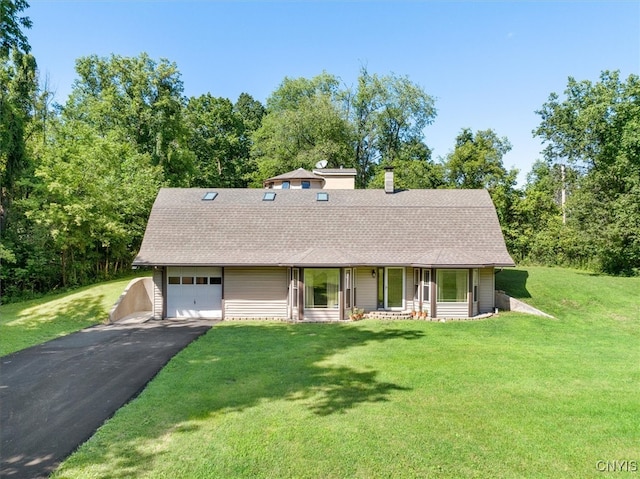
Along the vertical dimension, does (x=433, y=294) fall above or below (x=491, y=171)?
below

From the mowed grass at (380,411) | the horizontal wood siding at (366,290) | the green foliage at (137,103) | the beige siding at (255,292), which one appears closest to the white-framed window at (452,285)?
the horizontal wood siding at (366,290)

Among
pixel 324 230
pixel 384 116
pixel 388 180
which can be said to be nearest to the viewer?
pixel 324 230

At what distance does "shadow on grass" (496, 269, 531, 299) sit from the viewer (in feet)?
57.0

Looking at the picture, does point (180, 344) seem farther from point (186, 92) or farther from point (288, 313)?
point (186, 92)

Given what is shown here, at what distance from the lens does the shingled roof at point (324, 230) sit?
611 inches

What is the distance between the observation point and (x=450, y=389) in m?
7.42

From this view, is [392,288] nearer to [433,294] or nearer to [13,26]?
[433,294]

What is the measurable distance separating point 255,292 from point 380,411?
10096 millimetres

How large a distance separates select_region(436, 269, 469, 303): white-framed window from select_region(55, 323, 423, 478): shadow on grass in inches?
142

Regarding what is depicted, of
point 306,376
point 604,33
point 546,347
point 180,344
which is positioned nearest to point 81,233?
point 180,344

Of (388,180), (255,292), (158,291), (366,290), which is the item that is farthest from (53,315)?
(388,180)

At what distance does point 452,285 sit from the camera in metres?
15.3

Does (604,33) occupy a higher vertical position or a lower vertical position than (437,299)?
higher

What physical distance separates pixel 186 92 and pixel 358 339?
2811cm
